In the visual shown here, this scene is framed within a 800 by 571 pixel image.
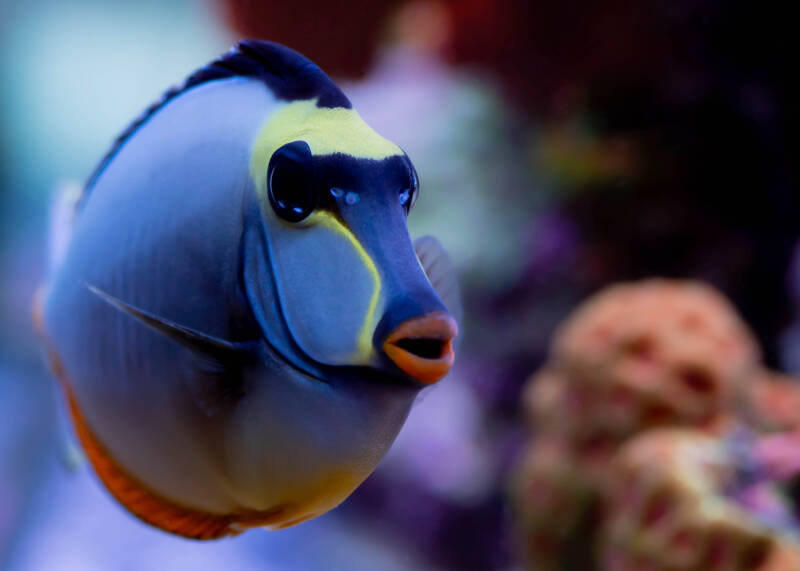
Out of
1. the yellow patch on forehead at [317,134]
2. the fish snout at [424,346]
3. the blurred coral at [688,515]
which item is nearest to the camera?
the fish snout at [424,346]

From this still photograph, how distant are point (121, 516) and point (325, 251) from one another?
250 centimetres

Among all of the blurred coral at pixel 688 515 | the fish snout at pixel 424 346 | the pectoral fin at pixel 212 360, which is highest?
the fish snout at pixel 424 346

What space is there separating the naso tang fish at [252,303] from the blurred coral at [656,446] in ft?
3.74

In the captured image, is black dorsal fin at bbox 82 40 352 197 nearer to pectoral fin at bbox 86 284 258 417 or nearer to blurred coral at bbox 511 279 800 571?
pectoral fin at bbox 86 284 258 417

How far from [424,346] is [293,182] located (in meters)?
0.22

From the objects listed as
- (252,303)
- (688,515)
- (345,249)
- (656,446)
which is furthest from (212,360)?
(656,446)

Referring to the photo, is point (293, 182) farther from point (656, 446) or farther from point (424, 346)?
point (656, 446)

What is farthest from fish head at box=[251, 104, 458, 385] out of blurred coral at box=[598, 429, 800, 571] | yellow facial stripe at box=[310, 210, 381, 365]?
blurred coral at box=[598, 429, 800, 571]

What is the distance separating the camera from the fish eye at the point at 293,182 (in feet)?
2.17

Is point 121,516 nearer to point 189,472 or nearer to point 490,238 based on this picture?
point 490,238

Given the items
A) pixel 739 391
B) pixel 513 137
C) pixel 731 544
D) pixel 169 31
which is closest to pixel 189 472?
pixel 731 544

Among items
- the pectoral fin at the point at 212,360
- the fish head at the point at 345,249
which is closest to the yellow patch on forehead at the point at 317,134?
the fish head at the point at 345,249

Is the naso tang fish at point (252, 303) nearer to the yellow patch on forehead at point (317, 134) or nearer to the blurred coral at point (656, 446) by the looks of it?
the yellow patch on forehead at point (317, 134)

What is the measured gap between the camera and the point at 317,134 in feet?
2.24
